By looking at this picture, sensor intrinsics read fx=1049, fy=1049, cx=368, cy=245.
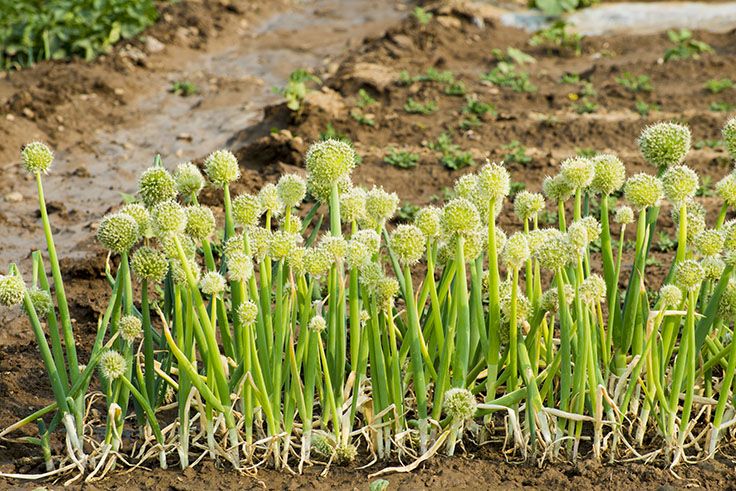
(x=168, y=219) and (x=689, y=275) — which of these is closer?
(x=168, y=219)

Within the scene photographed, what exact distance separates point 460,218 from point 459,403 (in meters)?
0.56

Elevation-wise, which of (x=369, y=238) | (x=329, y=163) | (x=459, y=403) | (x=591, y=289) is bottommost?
(x=459, y=403)

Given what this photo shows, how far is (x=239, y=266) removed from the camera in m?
3.06

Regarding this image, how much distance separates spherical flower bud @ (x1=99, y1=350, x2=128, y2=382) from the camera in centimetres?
316

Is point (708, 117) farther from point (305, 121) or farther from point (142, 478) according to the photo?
point (142, 478)

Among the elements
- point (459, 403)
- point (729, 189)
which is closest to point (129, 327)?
point (459, 403)

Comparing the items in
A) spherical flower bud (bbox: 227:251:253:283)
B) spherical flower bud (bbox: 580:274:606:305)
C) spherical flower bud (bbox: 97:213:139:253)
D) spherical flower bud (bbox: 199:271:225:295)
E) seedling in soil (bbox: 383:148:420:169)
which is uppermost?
spherical flower bud (bbox: 97:213:139:253)

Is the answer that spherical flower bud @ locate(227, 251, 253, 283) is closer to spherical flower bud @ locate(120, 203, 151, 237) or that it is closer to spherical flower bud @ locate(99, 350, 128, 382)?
spherical flower bud @ locate(120, 203, 151, 237)

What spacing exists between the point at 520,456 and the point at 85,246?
3.40 m

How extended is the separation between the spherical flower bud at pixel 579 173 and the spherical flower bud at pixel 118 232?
1.34 metres

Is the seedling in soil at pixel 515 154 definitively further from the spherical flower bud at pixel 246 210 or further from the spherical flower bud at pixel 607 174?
the spherical flower bud at pixel 246 210

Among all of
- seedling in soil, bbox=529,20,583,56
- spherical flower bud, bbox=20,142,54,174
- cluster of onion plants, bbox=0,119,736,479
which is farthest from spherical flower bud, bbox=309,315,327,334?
seedling in soil, bbox=529,20,583,56

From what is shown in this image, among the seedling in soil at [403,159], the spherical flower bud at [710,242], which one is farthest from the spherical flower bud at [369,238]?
the seedling in soil at [403,159]

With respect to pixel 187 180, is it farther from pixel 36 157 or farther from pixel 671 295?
pixel 671 295
